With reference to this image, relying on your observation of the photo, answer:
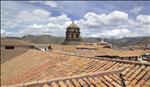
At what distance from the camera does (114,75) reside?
6.49m

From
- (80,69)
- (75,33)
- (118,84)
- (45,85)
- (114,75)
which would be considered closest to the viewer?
(45,85)

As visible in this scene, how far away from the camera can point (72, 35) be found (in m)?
48.2

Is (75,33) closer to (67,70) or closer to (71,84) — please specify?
(67,70)

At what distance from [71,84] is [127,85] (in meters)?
1.65

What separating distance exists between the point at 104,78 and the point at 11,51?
30.2 m

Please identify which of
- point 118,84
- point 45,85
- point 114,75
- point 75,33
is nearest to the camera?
point 45,85

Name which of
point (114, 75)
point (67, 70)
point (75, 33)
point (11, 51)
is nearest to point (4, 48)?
point (11, 51)

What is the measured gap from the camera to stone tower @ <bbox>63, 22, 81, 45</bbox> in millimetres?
48031

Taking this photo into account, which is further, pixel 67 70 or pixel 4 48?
pixel 4 48

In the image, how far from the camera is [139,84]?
5.82 metres

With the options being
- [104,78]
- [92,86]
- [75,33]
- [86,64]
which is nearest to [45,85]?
[92,86]

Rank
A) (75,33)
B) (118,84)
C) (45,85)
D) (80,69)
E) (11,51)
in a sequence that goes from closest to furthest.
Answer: (45,85), (118,84), (80,69), (11,51), (75,33)

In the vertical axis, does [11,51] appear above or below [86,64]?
below

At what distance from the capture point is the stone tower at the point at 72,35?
158 ft
